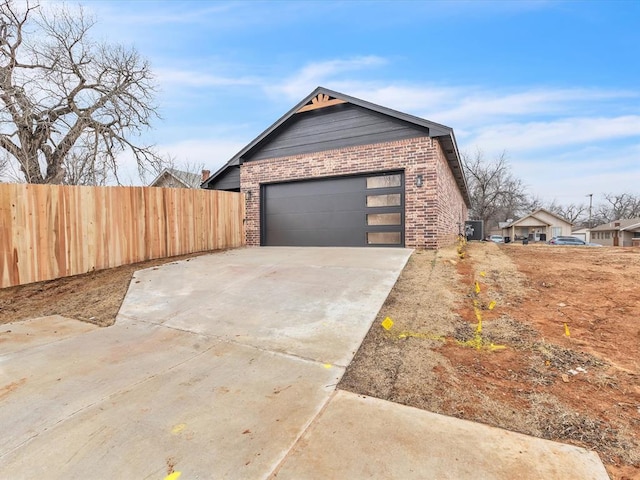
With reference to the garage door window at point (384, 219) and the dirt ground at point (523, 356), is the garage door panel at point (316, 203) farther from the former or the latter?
the dirt ground at point (523, 356)

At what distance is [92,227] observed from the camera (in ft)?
21.4

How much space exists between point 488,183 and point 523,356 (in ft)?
130

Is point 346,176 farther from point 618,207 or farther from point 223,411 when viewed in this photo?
point 618,207

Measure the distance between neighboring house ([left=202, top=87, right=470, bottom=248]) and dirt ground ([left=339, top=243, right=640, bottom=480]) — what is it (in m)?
3.54

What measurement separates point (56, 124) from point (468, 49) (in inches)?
578

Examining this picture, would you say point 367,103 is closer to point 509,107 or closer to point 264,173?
point 264,173

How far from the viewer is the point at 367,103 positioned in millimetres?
8898

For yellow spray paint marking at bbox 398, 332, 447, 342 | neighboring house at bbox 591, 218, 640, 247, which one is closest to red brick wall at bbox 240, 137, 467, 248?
yellow spray paint marking at bbox 398, 332, 447, 342

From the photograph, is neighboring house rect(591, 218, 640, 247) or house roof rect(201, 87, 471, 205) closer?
house roof rect(201, 87, 471, 205)

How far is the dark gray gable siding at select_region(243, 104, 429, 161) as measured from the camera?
28.7 feet

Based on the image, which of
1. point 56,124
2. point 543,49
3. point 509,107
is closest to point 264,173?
point 56,124

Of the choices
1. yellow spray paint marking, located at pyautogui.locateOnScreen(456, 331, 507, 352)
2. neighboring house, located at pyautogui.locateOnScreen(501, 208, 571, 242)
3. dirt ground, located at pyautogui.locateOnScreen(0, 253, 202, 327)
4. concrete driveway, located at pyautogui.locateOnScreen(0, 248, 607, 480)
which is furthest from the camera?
neighboring house, located at pyautogui.locateOnScreen(501, 208, 571, 242)

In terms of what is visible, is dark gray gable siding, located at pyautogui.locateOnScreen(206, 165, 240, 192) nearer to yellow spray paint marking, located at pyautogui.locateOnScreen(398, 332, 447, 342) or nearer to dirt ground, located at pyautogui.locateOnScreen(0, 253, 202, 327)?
dirt ground, located at pyautogui.locateOnScreen(0, 253, 202, 327)

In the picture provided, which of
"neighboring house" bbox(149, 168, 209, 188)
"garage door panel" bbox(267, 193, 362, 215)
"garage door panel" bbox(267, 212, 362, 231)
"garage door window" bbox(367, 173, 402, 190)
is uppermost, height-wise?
"neighboring house" bbox(149, 168, 209, 188)
